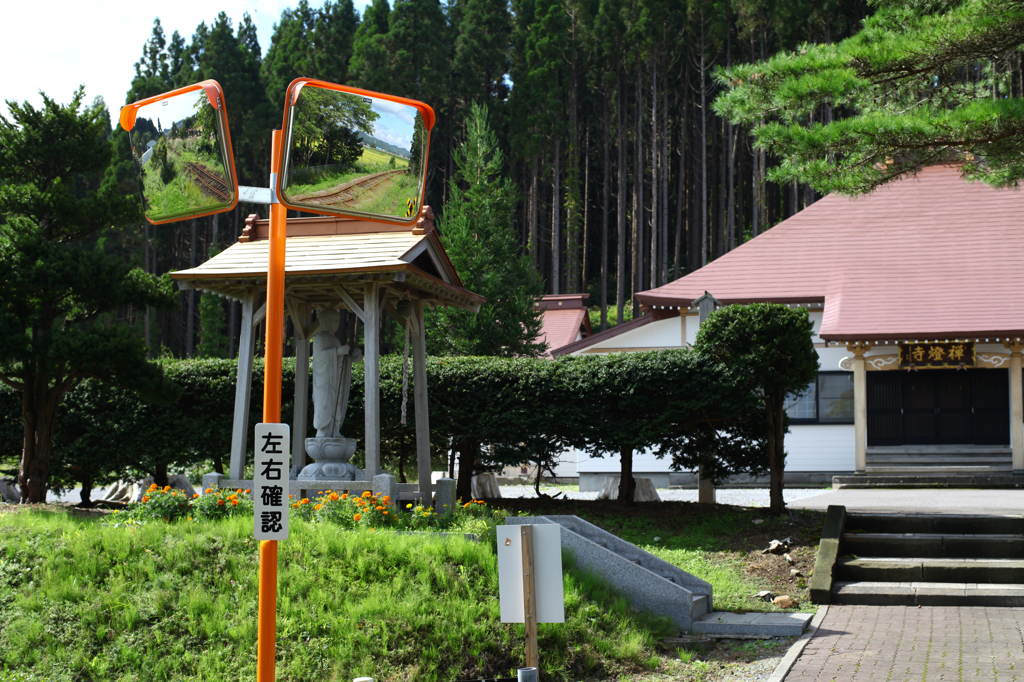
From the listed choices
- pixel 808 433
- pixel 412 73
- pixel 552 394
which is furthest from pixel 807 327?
pixel 412 73

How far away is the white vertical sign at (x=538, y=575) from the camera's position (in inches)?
210

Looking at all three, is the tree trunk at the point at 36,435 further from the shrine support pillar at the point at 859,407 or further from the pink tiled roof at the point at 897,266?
the shrine support pillar at the point at 859,407

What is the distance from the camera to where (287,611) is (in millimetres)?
7301

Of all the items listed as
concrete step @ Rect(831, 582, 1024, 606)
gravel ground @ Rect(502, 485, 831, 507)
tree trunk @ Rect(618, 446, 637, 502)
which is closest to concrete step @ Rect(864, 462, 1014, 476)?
gravel ground @ Rect(502, 485, 831, 507)

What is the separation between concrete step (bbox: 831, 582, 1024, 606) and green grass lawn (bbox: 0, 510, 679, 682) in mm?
2860

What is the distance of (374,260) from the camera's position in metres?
11.1

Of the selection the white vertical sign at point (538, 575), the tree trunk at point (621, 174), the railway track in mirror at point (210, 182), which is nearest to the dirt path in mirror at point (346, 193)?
the railway track in mirror at point (210, 182)

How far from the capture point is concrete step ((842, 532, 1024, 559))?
1084cm

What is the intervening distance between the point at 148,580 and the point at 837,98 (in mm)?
8175

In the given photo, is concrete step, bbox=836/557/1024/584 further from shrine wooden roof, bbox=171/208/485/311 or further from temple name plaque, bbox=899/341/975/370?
temple name plaque, bbox=899/341/975/370

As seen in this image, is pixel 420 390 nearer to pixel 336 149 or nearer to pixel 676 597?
pixel 676 597

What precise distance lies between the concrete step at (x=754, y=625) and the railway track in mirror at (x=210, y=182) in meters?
5.98

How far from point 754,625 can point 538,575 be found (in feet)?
13.1

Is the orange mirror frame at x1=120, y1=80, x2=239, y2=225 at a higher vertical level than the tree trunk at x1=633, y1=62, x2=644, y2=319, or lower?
lower
